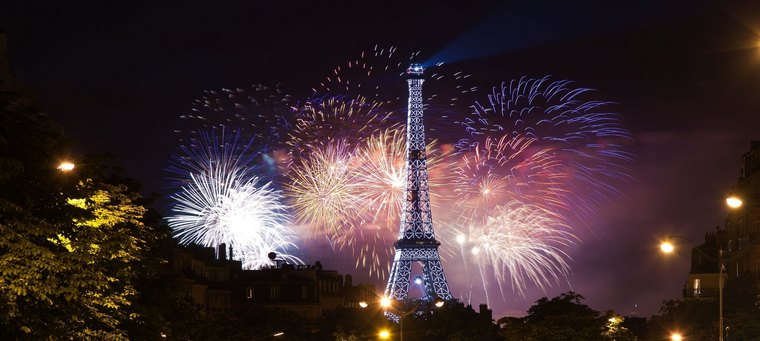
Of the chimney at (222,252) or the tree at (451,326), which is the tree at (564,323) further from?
the chimney at (222,252)

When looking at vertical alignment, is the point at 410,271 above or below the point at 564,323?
above

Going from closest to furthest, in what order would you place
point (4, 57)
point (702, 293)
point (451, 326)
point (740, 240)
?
1. point (4, 57)
2. point (740, 240)
3. point (451, 326)
4. point (702, 293)

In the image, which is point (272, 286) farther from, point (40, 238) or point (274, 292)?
point (40, 238)

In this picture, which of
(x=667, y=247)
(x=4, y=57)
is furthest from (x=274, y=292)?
(x=667, y=247)

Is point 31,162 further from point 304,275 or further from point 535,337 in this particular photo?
point 304,275

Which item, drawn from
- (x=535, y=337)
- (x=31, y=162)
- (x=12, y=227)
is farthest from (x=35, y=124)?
(x=535, y=337)

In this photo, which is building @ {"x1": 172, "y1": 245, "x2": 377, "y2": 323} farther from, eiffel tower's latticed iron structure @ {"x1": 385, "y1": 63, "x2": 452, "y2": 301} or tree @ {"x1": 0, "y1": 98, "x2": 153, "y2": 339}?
tree @ {"x1": 0, "y1": 98, "x2": 153, "y2": 339}

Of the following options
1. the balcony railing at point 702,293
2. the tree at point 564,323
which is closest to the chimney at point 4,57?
the tree at point 564,323
